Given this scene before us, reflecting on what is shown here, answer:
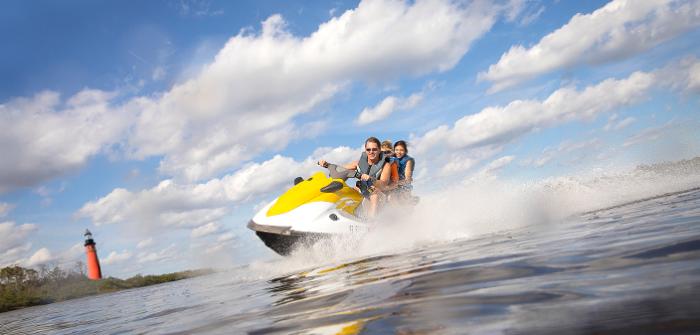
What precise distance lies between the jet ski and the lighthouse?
36.4 m

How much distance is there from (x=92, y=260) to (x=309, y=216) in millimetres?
38596

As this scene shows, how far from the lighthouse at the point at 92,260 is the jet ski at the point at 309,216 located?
36.4 m

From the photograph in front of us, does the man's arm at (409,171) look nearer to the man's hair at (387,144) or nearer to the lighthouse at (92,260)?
the man's hair at (387,144)

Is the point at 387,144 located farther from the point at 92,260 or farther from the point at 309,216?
the point at 92,260

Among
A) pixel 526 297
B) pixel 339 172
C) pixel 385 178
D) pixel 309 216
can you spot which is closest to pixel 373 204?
pixel 385 178

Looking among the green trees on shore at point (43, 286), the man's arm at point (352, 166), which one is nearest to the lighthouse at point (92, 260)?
the green trees on shore at point (43, 286)

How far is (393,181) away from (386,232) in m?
0.99

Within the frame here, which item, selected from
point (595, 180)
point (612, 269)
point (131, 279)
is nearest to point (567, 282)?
point (612, 269)

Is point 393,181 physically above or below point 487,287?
above

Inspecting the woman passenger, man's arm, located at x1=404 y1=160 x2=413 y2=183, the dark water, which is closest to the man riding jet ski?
the woman passenger

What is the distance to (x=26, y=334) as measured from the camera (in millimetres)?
5777

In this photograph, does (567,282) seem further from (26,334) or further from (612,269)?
(26,334)

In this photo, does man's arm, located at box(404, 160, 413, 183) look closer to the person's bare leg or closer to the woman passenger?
the woman passenger

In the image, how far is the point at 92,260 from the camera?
40.1m
